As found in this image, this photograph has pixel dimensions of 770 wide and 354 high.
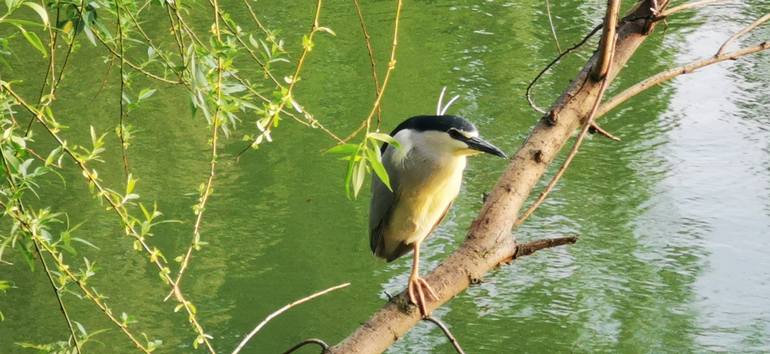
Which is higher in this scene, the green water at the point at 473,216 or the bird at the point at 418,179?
the bird at the point at 418,179

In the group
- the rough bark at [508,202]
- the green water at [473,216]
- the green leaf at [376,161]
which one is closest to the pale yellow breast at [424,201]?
the rough bark at [508,202]

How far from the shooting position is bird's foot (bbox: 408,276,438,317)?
1498 mm

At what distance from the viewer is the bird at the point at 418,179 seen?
6.68ft

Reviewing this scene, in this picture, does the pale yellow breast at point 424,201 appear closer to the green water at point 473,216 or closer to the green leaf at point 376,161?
the green water at point 473,216

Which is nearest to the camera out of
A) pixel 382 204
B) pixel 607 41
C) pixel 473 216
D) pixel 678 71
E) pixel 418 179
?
pixel 607 41

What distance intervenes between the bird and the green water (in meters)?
0.69

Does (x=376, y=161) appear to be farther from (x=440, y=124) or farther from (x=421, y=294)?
(x=440, y=124)

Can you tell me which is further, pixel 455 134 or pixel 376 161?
pixel 455 134

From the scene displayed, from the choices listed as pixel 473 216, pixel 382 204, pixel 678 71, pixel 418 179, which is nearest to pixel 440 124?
pixel 418 179

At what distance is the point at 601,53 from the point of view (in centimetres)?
152

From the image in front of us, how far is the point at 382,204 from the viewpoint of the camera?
2383 millimetres

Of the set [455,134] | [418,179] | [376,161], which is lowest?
[418,179]

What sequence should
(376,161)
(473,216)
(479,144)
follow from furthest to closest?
(473,216) → (479,144) → (376,161)

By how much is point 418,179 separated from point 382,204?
0.60 feet
